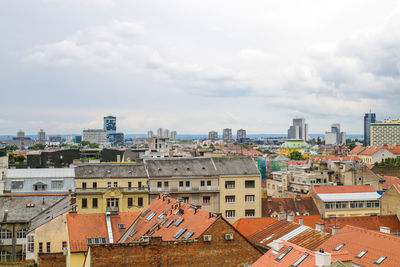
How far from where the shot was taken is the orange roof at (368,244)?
38.9m

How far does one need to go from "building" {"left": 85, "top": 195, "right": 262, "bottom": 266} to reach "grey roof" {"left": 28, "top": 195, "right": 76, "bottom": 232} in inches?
848

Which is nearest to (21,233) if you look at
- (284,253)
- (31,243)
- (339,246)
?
(31,243)

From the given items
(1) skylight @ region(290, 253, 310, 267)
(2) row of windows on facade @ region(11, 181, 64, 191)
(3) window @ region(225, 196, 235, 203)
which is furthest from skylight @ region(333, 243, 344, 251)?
(2) row of windows on facade @ region(11, 181, 64, 191)

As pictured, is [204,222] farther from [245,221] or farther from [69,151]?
[69,151]

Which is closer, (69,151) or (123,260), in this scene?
(123,260)

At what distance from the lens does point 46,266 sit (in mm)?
54656

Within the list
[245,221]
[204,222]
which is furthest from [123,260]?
[245,221]

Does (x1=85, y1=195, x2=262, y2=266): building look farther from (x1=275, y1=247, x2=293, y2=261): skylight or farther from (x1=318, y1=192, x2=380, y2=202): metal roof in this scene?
(x1=318, y1=192, x2=380, y2=202): metal roof

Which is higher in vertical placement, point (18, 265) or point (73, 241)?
point (73, 241)

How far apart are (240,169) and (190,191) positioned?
9.47 meters

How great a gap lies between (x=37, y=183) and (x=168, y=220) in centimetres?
4200

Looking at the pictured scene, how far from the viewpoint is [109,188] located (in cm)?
7494

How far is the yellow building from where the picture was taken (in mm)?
74375

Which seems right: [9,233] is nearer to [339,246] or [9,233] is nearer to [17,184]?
[17,184]
